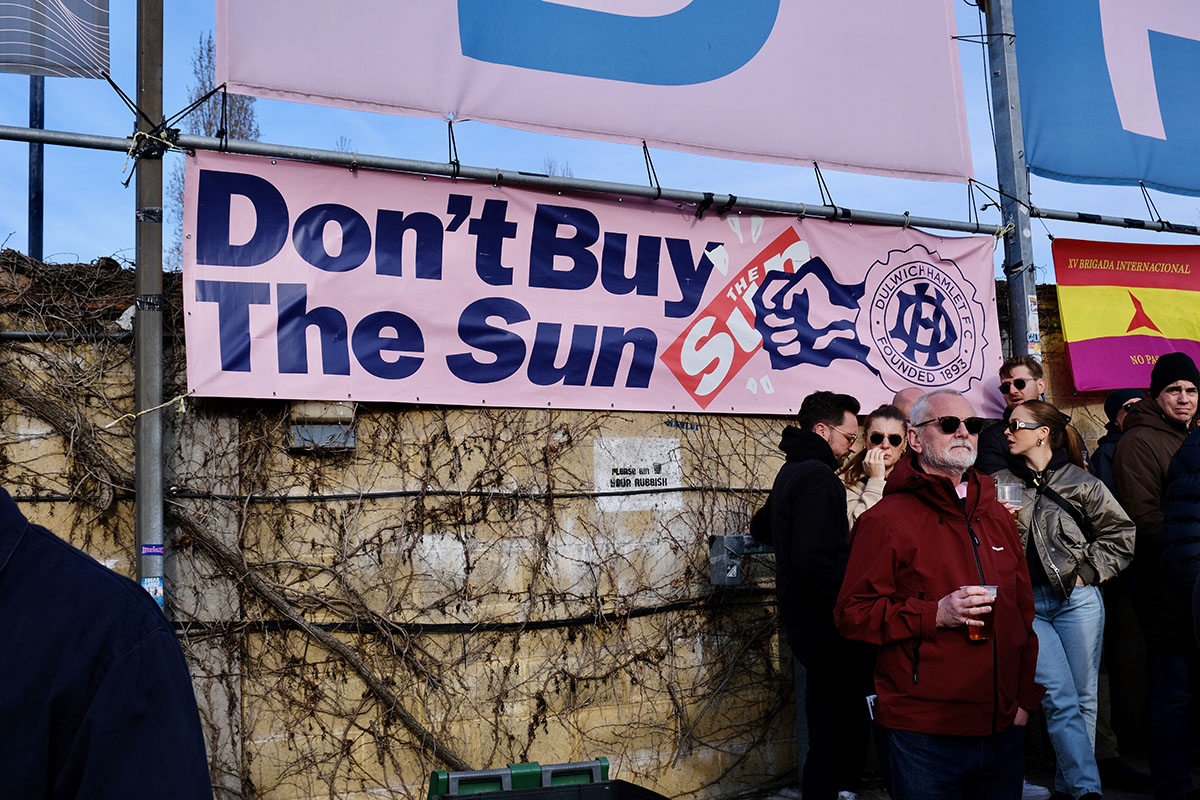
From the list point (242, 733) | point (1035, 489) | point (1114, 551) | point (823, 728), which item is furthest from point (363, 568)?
point (1114, 551)

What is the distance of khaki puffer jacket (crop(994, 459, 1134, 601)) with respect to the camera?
188 inches

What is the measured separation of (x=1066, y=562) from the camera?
477cm

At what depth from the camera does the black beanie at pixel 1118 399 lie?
19.6 feet

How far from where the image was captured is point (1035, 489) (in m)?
4.86

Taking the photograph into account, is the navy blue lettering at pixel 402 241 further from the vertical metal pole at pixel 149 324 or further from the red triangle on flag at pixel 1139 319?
the red triangle on flag at pixel 1139 319

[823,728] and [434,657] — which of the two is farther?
[434,657]

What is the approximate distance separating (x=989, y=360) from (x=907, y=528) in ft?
11.6

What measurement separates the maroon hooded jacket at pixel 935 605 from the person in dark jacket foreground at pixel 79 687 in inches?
98.8

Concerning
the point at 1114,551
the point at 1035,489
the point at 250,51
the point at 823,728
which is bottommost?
the point at 823,728

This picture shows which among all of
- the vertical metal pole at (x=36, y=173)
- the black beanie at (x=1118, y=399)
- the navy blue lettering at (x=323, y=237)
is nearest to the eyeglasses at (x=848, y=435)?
the black beanie at (x=1118, y=399)

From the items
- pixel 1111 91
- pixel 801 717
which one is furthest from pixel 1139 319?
pixel 801 717

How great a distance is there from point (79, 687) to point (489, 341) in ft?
13.0

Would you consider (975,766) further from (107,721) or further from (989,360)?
(989,360)

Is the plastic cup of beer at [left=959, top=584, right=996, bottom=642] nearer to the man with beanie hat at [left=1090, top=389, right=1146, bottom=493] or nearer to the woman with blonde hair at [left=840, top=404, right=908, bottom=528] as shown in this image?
the woman with blonde hair at [left=840, top=404, right=908, bottom=528]
